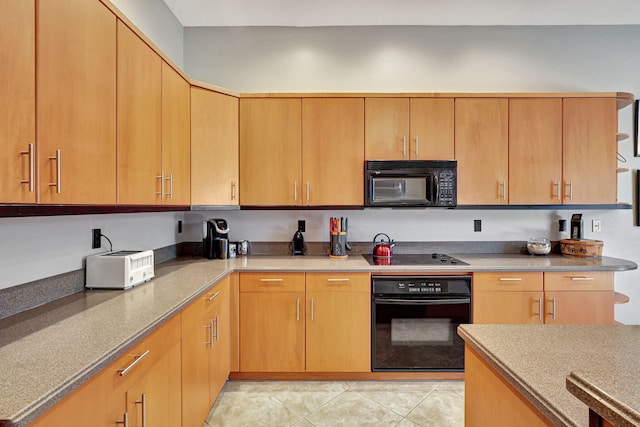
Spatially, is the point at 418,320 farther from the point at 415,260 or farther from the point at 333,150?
the point at 333,150

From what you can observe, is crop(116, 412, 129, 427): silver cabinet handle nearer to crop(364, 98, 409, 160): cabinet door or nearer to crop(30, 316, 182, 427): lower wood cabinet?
crop(30, 316, 182, 427): lower wood cabinet

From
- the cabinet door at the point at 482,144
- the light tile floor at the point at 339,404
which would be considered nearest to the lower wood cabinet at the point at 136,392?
the light tile floor at the point at 339,404

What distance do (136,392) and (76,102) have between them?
110cm

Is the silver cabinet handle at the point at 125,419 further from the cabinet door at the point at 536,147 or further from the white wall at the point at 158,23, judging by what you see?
the cabinet door at the point at 536,147

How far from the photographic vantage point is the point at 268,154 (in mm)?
2793

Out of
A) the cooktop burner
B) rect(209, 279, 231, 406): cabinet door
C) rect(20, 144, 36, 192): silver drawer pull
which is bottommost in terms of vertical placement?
rect(209, 279, 231, 406): cabinet door

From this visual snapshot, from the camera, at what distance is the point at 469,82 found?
10.2 ft

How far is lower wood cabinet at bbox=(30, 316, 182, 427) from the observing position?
94cm

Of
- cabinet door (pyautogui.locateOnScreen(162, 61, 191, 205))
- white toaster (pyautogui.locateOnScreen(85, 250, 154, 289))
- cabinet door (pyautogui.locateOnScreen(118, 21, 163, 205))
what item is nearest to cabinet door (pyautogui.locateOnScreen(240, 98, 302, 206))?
cabinet door (pyautogui.locateOnScreen(162, 61, 191, 205))

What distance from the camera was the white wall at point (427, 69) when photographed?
309 centimetres

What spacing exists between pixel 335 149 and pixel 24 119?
2.04 meters

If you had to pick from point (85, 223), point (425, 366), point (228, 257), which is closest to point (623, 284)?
point (425, 366)

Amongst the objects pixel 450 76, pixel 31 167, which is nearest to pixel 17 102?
pixel 31 167

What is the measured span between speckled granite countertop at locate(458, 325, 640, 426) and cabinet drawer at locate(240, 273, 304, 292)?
1418mm
